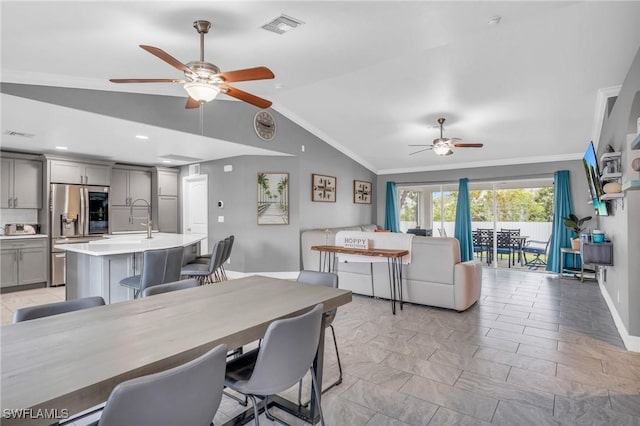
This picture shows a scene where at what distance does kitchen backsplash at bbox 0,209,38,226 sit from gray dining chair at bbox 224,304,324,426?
6304mm

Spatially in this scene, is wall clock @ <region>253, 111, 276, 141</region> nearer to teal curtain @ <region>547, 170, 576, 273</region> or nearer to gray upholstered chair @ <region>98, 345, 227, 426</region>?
gray upholstered chair @ <region>98, 345, 227, 426</region>

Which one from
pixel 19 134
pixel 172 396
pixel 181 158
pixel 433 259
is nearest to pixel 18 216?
pixel 19 134

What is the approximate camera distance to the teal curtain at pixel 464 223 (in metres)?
7.74

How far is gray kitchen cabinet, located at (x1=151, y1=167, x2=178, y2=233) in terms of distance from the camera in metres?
7.30

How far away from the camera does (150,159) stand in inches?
261

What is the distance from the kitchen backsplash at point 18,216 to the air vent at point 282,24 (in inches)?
229

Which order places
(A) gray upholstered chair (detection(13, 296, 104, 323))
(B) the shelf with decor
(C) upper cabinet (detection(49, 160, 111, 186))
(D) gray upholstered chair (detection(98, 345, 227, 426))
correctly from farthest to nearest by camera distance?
1. (C) upper cabinet (detection(49, 160, 111, 186))
2. (B) the shelf with decor
3. (A) gray upholstered chair (detection(13, 296, 104, 323))
4. (D) gray upholstered chair (detection(98, 345, 227, 426))

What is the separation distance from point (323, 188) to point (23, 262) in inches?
210

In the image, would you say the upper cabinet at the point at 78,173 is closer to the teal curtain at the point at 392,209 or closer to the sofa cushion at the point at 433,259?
the sofa cushion at the point at 433,259

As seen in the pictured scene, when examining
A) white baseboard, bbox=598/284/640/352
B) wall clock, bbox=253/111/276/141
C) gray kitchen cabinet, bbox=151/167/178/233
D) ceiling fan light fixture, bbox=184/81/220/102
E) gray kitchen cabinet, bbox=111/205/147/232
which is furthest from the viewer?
gray kitchen cabinet, bbox=151/167/178/233

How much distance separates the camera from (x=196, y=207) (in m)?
7.32

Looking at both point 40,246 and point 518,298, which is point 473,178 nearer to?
point 518,298

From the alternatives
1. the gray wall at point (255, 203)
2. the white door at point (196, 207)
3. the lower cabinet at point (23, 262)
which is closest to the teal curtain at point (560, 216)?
the gray wall at point (255, 203)

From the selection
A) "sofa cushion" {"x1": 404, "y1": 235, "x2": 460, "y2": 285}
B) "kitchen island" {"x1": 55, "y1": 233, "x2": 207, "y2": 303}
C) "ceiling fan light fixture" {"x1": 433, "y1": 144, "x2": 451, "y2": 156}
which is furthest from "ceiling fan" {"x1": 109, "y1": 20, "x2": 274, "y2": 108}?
"ceiling fan light fixture" {"x1": 433, "y1": 144, "x2": 451, "y2": 156}
